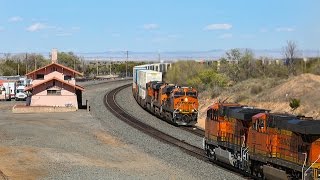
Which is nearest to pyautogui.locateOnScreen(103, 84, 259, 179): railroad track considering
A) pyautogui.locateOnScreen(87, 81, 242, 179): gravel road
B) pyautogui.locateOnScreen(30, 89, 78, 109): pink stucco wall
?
pyautogui.locateOnScreen(87, 81, 242, 179): gravel road

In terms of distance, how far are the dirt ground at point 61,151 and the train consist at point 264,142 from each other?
10.3ft

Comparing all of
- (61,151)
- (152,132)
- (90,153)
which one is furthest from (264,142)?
(152,132)

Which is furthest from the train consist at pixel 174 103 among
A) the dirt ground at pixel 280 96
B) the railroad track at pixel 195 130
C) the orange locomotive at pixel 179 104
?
the dirt ground at pixel 280 96

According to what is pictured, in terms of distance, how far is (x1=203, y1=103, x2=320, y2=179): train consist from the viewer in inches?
719

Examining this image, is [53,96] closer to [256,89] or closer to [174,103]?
[256,89]

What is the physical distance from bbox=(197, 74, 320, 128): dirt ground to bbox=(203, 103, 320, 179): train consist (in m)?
17.9

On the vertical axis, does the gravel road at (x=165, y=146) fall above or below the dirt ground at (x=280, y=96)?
below

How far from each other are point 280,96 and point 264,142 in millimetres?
34070

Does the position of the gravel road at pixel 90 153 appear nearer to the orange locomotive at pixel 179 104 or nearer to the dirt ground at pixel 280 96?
the orange locomotive at pixel 179 104

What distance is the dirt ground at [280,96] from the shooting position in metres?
47.0

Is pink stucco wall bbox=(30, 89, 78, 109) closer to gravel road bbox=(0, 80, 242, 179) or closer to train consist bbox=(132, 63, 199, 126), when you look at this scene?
train consist bbox=(132, 63, 199, 126)

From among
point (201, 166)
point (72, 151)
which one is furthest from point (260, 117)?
point (72, 151)

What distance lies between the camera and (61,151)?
103 feet

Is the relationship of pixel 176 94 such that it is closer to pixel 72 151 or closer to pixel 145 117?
pixel 145 117
